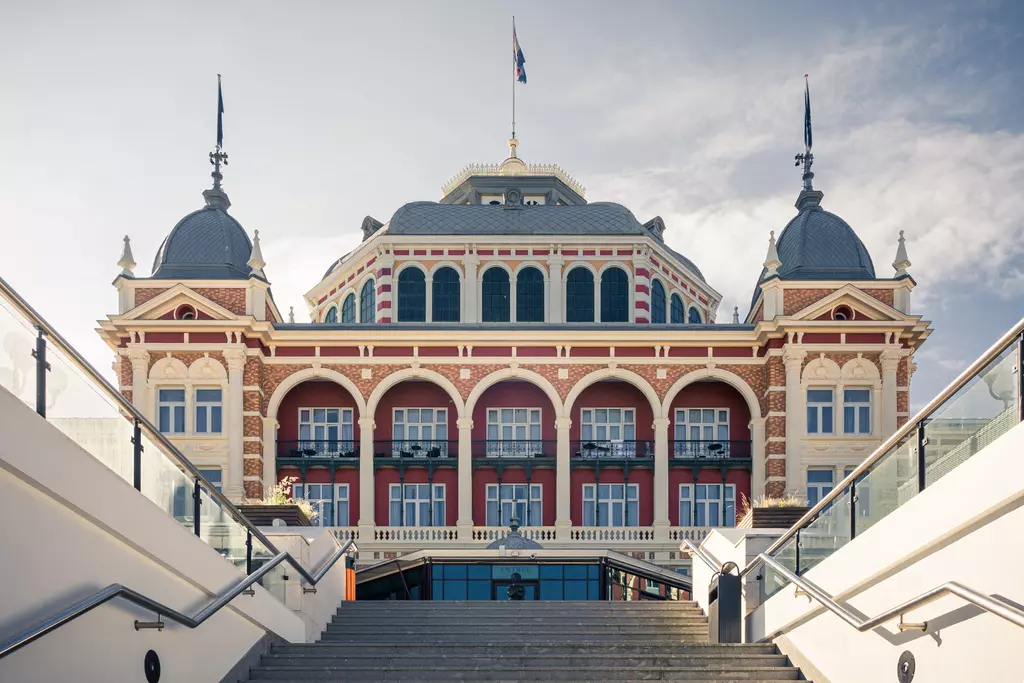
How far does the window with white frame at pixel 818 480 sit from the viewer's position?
128 feet

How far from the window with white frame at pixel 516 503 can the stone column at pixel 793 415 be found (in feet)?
24.1

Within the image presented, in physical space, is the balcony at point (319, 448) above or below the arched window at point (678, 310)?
below

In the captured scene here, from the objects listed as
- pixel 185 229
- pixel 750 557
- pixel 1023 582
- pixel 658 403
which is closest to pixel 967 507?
pixel 1023 582

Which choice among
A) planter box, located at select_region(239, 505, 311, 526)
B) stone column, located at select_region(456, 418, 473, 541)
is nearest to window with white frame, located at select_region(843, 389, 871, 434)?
stone column, located at select_region(456, 418, 473, 541)

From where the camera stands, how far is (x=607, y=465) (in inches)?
1610

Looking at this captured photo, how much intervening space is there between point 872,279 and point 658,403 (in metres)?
7.50

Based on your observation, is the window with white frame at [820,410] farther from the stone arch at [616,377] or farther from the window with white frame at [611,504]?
the window with white frame at [611,504]

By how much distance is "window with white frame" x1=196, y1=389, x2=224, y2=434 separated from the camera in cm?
3894

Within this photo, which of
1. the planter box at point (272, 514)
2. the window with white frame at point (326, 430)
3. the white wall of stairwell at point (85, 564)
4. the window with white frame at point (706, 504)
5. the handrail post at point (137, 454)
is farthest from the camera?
the window with white frame at point (326, 430)

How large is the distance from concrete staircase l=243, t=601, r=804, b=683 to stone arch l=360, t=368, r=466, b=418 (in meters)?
23.1

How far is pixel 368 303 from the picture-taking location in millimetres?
46438

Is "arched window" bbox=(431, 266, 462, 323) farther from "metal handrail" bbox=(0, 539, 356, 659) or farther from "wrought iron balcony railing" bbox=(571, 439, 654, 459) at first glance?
"metal handrail" bbox=(0, 539, 356, 659)

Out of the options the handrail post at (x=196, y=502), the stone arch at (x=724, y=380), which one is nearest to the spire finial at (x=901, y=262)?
the stone arch at (x=724, y=380)

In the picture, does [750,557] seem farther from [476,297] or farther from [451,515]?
[476,297]
